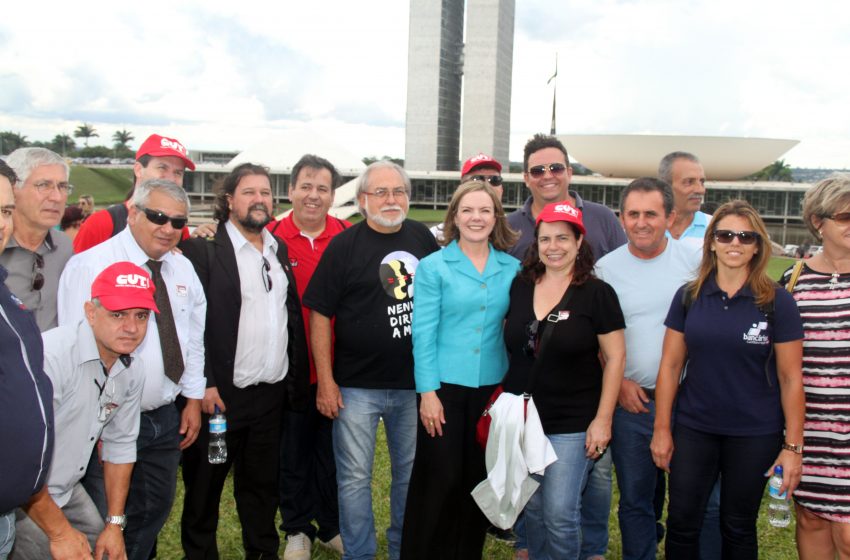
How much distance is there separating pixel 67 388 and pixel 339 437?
1562 mm

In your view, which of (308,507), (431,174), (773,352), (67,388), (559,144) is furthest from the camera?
(431,174)

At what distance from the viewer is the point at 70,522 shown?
2.87 meters

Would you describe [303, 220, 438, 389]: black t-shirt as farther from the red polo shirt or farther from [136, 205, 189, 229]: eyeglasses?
[136, 205, 189, 229]: eyeglasses

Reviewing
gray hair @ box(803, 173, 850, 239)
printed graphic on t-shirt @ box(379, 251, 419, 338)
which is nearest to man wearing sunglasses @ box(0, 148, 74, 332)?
printed graphic on t-shirt @ box(379, 251, 419, 338)

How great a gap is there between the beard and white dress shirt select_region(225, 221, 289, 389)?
0.06m

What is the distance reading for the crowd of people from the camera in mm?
3037

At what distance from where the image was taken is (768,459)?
3.10m

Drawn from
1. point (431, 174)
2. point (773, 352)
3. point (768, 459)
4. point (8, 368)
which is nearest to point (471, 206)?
point (773, 352)

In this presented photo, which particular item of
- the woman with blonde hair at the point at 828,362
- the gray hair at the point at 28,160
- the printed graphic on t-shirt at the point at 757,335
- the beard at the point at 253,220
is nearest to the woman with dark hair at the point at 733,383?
the printed graphic on t-shirt at the point at 757,335

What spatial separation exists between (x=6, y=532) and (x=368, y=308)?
197 centimetres

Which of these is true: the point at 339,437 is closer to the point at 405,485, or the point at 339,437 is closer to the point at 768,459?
the point at 405,485

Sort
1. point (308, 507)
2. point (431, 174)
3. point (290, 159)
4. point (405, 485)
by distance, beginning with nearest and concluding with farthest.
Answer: point (405, 485) → point (308, 507) → point (431, 174) → point (290, 159)

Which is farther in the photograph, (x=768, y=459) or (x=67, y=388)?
(x=768, y=459)

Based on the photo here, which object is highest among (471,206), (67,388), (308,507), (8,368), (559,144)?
(559,144)
